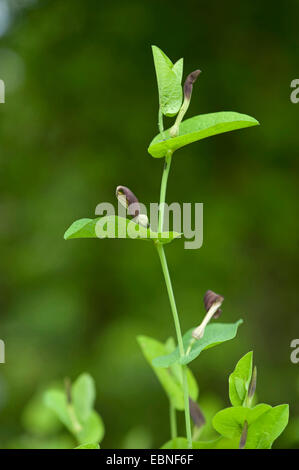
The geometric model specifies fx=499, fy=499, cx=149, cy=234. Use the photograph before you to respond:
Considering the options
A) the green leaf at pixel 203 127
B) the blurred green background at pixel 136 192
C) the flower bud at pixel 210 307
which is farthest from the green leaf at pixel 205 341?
the blurred green background at pixel 136 192

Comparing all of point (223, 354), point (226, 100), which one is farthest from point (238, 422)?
point (226, 100)

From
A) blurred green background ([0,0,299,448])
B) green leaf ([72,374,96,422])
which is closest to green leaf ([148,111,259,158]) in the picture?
green leaf ([72,374,96,422])

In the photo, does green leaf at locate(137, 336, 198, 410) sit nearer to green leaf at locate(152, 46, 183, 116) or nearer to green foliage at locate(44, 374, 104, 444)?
green foliage at locate(44, 374, 104, 444)

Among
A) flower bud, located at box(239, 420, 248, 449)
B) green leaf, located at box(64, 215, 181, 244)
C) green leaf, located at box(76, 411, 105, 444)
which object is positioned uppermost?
green leaf, located at box(64, 215, 181, 244)

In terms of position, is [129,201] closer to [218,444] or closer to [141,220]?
[141,220]

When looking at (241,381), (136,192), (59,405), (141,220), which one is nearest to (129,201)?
(141,220)

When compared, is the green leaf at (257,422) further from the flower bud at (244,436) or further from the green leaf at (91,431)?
→ the green leaf at (91,431)
